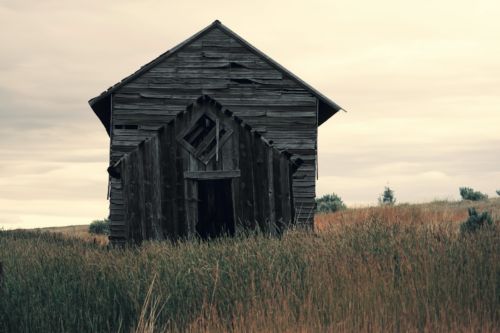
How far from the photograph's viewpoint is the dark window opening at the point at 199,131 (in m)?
17.8

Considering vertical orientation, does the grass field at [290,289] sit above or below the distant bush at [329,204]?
below

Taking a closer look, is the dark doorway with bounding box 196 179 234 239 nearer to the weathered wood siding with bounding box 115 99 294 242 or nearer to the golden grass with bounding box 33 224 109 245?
the weathered wood siding with bounding box 115 99 294 242

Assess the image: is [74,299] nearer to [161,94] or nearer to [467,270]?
[467,270]

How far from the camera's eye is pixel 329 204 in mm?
43062

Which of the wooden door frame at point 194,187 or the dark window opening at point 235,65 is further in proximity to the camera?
the dark window opening at point 235,65

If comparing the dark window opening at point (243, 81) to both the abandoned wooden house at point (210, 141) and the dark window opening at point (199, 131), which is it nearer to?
the abandoned wooden house at point (210, 141)

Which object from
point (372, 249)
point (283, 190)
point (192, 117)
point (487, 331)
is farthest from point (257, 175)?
point (487, 331)

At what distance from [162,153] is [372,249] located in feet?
25.3

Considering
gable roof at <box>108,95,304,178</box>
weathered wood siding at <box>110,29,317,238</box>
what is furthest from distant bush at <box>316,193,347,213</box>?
gable roof at <box>108,95,304,178</box>

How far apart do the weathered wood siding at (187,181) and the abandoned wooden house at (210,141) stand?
0.9 inches

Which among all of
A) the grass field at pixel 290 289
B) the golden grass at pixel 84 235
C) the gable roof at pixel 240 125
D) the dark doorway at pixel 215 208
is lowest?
the grass field at pixel 290 289

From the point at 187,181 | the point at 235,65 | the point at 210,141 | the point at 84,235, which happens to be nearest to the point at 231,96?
the point at 235,65

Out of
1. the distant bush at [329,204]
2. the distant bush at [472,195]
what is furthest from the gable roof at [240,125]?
the distant bush at [472,195]

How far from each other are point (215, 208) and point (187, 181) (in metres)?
3.29
